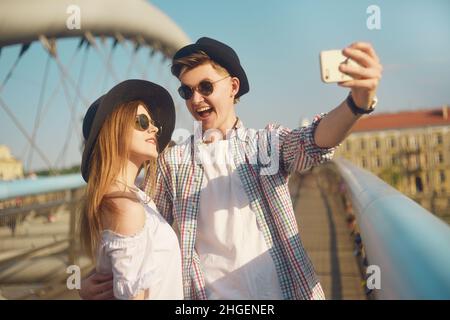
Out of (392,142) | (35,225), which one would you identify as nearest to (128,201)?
(35,225)

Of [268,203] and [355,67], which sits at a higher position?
[355,67]

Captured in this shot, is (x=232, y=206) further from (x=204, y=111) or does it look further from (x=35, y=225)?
(x=35, y=225)

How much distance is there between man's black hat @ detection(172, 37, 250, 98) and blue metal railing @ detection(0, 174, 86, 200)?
1.22 metres

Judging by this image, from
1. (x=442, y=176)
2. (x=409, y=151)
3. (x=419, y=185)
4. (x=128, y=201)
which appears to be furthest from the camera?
(x=419, y=185)

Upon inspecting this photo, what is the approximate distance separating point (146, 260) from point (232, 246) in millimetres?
257

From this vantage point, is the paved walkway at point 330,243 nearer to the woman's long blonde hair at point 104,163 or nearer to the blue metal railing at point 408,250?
the blue metal railing at point 408,250

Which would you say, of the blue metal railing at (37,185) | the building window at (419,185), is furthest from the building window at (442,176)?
the blue metal railing at (37,185)

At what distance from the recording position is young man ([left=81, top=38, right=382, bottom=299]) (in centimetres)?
124

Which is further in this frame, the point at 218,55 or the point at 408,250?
the point at 218,55

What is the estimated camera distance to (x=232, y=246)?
124 centimetres

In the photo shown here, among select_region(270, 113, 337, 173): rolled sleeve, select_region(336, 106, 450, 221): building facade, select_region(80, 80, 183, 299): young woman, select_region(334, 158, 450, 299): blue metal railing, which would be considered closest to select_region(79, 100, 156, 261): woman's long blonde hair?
select_region(80, 80, 183, 299): young woman

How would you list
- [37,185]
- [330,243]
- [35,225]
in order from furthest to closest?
[330,243]
[35,225]
[37,185]

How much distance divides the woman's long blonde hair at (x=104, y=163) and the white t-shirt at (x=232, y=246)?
0.24m

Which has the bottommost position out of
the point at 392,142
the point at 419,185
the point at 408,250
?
the point at 408,250
